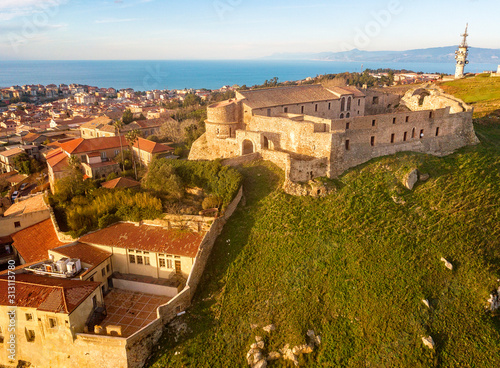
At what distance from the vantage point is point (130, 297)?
23531 millimetres

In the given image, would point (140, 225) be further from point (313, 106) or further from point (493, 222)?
point (493, 222)

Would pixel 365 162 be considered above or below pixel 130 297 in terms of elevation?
above

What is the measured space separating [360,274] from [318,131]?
11870mm

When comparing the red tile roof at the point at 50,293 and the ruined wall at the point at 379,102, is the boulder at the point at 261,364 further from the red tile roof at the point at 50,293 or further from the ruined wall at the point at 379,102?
the ruined wall at the point at 379,102

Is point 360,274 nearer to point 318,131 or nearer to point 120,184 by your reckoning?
point 318,131

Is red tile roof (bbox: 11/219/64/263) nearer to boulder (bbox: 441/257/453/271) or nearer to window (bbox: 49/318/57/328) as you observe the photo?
window (bbox: 49/318/57/328)

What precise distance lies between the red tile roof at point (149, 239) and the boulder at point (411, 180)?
15.6m

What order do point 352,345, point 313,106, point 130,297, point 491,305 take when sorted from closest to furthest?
point 352,345
point 491,305
point 130,297
point 313,106

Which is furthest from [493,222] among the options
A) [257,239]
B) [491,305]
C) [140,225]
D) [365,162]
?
[140,225]

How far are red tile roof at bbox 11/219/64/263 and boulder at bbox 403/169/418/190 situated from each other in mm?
26151

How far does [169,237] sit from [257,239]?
6.06 meters

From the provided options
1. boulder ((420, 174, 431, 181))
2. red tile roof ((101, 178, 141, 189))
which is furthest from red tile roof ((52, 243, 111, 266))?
boulder ((420, 174, 431, 181))

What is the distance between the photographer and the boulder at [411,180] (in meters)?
27.4

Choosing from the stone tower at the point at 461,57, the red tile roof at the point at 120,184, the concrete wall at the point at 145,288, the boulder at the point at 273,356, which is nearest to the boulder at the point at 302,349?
the boulder at the point at 273,356
